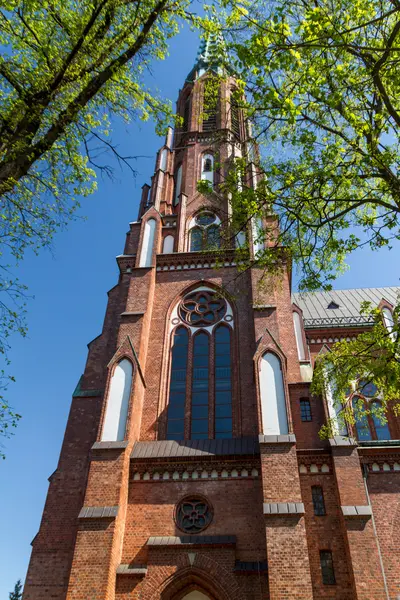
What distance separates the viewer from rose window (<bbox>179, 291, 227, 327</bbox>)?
1659 cm

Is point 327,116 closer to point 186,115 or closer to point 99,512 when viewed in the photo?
point 99,512

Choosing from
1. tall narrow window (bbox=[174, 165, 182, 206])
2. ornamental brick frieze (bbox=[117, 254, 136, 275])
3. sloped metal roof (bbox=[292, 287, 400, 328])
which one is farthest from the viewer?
tall narrow window (bbox=[174, 165, 182, 206])

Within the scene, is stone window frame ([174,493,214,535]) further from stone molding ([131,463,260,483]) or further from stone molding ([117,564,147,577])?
stone molding ([117,564,147,577])

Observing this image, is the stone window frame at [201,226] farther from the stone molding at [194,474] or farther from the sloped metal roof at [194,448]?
the stone molding at [194,474]

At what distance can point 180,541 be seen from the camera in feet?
37.2

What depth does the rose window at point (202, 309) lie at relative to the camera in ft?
54.4

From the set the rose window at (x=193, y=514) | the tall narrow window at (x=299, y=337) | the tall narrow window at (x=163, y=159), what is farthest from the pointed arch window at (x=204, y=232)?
the rose window at (x=193, y=514)

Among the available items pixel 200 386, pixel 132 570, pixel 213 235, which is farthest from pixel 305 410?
pixel 213 235

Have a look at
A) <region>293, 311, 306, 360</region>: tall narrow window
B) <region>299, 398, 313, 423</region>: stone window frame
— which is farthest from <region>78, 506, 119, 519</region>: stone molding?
<region>293, 311, 306, 360</region>: tall narrow window

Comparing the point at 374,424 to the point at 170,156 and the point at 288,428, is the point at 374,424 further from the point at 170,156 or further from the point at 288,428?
the point at 170,156

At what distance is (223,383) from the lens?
1502 cm

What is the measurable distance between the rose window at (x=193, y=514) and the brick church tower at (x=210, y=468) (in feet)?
0.11

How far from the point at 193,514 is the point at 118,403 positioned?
3451 millimetres

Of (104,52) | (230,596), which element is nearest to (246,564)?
(230,596)
